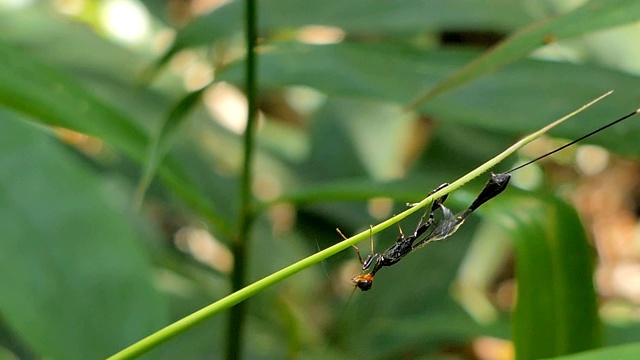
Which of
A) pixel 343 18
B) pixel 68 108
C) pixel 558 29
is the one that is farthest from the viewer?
pixel 343 18

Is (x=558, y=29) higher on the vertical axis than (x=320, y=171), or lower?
higher

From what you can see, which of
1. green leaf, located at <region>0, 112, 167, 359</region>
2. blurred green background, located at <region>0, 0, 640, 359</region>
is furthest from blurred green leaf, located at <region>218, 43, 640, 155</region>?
green leaf, located at <region>0, 112, 167, 359</region>

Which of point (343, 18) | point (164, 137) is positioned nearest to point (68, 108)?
point (164, 137)

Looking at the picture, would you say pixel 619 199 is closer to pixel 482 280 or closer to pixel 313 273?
pixel 482 280

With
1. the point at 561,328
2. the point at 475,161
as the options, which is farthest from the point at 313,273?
the point at 561,328

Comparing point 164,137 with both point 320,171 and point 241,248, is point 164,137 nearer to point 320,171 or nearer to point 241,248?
point 241,248

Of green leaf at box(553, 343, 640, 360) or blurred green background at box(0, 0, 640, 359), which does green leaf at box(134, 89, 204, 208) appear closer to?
blurred green background at box(0, 0, 640, 359)

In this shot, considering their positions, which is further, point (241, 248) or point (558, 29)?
point (241, 248)

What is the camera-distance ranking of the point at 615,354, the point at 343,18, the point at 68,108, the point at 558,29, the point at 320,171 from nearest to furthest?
1. the point at 615,354
2. the point at 558,29
3. the point at 68,108
4. the point at 343,18
5. the point at 320,171
